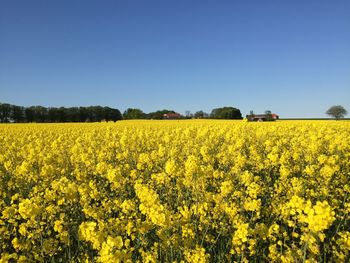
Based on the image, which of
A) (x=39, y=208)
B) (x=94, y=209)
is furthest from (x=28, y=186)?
(x=39, y=208)

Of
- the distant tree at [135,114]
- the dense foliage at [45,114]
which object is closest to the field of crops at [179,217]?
the dense foliage at [45,114]

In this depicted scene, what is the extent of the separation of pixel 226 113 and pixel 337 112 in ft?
75.1

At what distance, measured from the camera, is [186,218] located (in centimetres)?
384

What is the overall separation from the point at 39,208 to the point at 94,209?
0.96 metres

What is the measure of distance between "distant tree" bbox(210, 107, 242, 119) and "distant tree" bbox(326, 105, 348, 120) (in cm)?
1895

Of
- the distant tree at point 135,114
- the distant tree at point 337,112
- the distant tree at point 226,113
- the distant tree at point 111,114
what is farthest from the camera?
the distant tree at point 135,114

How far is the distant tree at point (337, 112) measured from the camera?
6352 cm

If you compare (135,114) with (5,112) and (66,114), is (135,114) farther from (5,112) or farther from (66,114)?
(5,112)

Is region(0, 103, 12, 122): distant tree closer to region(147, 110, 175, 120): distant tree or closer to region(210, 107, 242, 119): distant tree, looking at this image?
region(147, 110, 175, 120): distant tree

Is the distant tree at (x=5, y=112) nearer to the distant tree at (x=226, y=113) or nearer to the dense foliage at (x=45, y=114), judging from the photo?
the dense foliage at (x=45, y=114)

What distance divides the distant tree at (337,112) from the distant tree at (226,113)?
18952 mm

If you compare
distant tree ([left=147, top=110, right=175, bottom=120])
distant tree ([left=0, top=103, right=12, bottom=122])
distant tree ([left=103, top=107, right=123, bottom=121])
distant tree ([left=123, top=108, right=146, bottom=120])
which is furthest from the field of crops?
distant tree ([left=123, top=108, right=146, bottom=120])

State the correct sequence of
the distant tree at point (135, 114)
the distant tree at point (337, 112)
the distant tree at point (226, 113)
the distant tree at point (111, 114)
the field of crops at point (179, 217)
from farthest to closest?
1. the distant tree at point (135, 114)
2. the distant tree at point (111, 114)
3. the distant tree at point (226, 113)
4. the distant tree at point (337, 112)
5. the field of crops at point (179, 217)

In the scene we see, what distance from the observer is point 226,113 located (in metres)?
69.6
